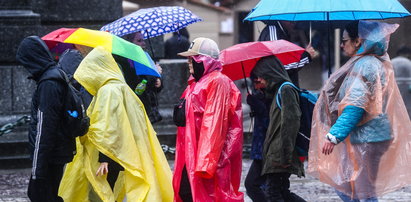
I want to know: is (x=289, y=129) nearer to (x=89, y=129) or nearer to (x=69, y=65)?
(x=89, y=129)

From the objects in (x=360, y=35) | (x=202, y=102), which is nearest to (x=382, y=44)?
(x=360, y=35)

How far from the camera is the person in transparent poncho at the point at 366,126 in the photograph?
6773 mm

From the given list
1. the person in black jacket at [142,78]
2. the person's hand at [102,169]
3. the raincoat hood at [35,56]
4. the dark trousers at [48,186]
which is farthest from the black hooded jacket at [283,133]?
the raincoat hood at [35,56]

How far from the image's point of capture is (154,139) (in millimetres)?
7555

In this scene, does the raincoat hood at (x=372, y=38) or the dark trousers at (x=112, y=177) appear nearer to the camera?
the raincoat hood at (x=372, y=38)

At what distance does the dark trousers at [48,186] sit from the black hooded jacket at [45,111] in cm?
10

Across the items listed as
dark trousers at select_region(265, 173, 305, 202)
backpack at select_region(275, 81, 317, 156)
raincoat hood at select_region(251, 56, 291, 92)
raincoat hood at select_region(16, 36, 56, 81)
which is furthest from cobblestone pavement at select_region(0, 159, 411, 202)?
raincoat hood at select_region(16, 36, 56, 81)

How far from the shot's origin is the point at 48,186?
693 centimetres

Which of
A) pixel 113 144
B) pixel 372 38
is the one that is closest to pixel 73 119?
pixel 113 144

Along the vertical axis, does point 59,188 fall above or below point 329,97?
below

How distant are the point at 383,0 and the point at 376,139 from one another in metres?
1.14

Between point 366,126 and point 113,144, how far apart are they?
1891 mm

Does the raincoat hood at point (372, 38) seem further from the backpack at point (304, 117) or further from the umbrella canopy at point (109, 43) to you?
the umbrella canopy at point (109, 43)

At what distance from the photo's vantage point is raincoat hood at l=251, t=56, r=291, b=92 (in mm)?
7559
